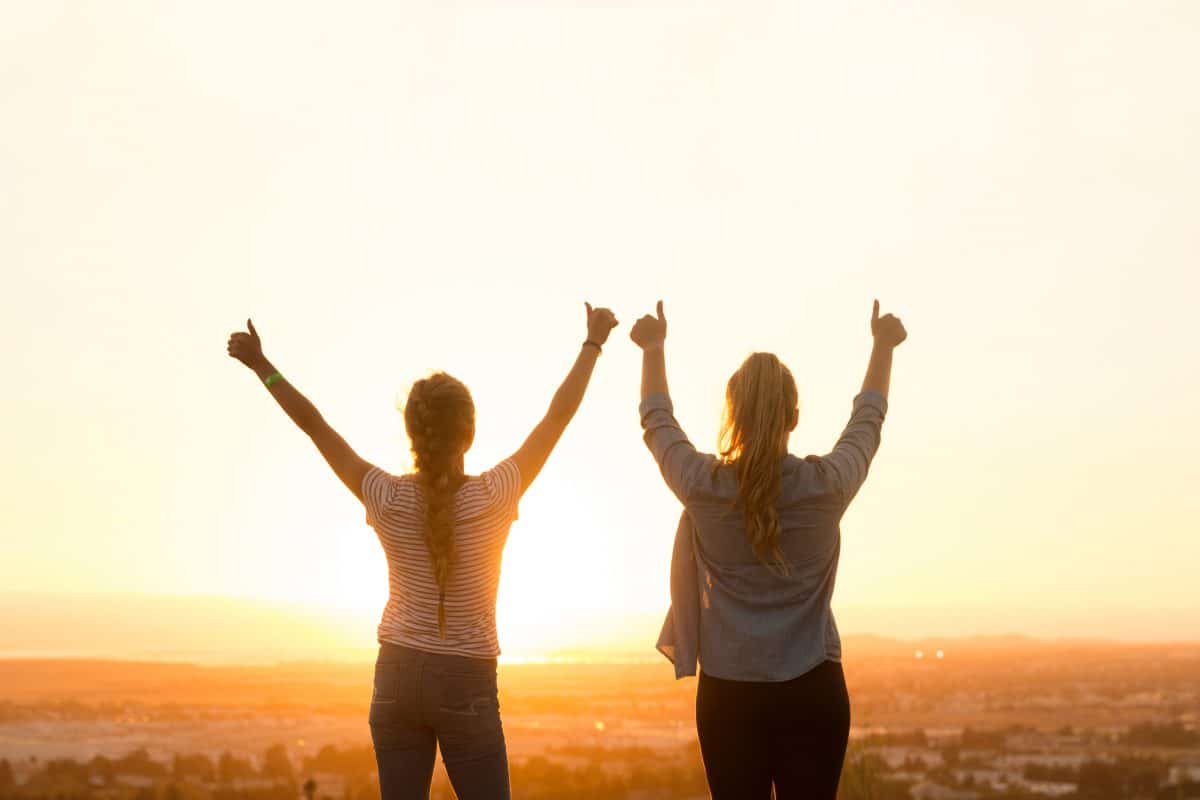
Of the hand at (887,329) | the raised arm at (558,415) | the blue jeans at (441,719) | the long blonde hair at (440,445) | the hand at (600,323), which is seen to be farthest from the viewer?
the hand at (887,329)

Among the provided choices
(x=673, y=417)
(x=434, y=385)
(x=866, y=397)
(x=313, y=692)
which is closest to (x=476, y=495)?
(x=434, y=385)

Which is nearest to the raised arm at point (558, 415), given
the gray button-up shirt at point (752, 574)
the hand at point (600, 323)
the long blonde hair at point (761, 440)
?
the hand at point (600, 323)

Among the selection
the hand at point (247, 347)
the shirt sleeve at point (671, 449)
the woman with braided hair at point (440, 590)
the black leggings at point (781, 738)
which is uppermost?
the hand at point (247, 347)

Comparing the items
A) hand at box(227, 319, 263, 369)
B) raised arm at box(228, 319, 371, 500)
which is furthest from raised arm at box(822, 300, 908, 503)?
hand at box(227, 319, 263, 369)

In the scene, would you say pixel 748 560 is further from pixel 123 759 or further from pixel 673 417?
pixel 123 759

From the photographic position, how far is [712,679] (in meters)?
4.12

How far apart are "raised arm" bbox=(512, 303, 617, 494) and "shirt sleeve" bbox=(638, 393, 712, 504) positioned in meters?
0.23

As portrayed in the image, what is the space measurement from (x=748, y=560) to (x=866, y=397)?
752mm

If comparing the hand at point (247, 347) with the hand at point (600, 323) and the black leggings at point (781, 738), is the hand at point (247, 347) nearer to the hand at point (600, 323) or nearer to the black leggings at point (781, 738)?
the hand at point (600, 323)

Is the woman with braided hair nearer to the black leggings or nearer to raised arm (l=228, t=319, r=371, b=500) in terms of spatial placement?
raised arm (l=228, t=319, r=371, b=500)

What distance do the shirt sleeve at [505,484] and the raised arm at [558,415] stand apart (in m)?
0.02

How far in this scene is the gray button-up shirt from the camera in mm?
4051

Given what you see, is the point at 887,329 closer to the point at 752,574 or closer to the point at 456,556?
the point at 752,574

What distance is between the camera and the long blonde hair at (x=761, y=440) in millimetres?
4016
